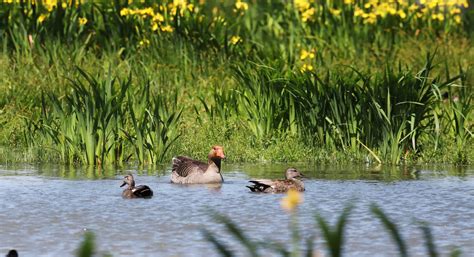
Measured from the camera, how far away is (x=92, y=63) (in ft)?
59.9

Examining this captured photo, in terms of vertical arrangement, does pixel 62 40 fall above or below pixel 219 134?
above

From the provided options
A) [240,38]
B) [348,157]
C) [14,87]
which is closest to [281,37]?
[240,38]

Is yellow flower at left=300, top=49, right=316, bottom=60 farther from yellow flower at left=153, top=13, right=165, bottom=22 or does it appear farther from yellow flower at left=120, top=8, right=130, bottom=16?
yellow flower at left=120, top=8, right=130, bottom=16

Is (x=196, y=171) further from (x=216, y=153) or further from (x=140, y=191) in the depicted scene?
(x=140, y=191)

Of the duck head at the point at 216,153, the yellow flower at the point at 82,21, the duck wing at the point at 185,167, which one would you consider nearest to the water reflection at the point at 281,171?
the duck head at the point at 216,153

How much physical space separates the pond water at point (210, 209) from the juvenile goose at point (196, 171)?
0.14 metres

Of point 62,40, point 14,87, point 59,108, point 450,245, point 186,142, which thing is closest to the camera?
point 450,245

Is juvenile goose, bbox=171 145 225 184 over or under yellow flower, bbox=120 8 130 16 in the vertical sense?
under

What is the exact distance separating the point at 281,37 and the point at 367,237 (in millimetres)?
11828

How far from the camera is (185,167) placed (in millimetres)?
12367

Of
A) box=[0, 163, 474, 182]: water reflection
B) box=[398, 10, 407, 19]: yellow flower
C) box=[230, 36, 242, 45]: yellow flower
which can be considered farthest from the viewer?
box=[398, 10, 407, 19]: yellow flower

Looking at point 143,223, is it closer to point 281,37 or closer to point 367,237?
point 367,237

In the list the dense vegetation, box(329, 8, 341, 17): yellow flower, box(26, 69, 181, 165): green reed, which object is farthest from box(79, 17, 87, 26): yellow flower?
box(26, 69, 181, 165): green reed

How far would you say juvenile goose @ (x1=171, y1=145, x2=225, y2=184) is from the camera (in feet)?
40.1
